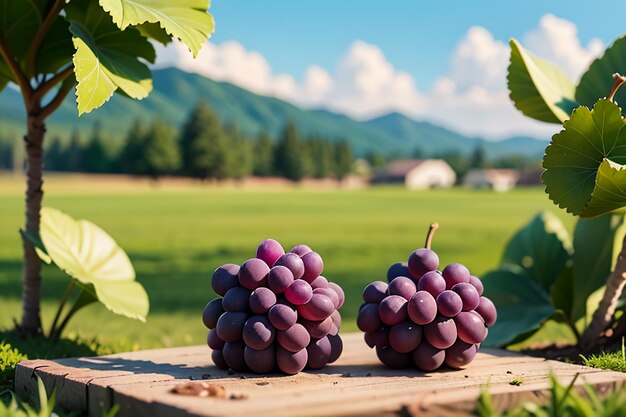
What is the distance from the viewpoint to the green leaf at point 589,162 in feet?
8.84

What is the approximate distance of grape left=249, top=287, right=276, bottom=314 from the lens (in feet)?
8.50

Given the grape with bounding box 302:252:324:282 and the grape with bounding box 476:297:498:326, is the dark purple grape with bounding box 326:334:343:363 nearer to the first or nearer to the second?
the grape with bounding box 302:252:324:282

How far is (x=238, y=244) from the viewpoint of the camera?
14.1 m

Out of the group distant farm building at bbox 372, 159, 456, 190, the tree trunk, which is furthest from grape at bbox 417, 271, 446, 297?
distant farm building at bbox 372, 159, 456, 190

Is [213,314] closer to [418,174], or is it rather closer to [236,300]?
[236,300]

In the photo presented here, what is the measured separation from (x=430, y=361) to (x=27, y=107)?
2297 millimetres

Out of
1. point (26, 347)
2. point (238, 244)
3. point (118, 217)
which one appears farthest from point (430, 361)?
point (118, 217)

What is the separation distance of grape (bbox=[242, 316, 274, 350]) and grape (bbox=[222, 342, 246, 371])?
0.20 feet

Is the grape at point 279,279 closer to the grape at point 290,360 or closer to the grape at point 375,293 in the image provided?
the grape at point 290,360

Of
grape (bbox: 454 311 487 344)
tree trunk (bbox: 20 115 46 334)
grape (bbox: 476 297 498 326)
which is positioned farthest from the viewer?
tree trunk (bbox: 20 115 46 334)

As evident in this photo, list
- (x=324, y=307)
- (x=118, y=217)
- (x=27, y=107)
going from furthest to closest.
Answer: (x=118, y=217)
(x=27, y=107)
(x=324, y=307)

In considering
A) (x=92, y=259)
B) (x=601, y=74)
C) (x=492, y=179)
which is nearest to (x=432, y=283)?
(x=601, y=74)

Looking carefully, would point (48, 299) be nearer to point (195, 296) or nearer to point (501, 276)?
point (195, 296)

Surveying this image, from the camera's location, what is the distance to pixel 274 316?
2.56 m
